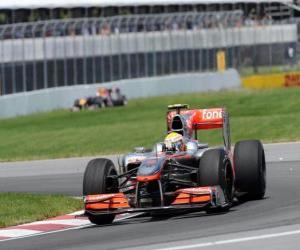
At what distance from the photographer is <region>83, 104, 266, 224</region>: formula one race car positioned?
1416 centimetres

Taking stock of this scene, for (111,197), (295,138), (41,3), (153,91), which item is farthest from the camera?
(41,3)

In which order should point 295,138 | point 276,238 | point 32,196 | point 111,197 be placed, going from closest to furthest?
1. point 276,238
2. point 111,197
3. point 32,196
4. point 295,138

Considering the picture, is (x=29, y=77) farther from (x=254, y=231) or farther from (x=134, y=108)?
(x=254, y=231)

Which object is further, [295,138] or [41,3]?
[41,3]

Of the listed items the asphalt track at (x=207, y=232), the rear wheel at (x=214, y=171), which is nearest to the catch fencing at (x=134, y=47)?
the asphalt track at (x=207, y=232)

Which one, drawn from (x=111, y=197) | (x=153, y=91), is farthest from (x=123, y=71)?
(x=111, y=197)

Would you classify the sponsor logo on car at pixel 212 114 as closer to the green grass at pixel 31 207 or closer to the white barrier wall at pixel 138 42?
the green grass at pixel 31 207

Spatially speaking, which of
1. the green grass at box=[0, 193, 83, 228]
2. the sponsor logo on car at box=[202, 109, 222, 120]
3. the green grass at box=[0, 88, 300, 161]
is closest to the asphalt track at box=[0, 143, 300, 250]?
the sponsor logo on car at box=[202, 109, 222, 120]

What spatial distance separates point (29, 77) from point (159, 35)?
1247cm

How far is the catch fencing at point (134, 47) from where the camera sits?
4697 centimetres

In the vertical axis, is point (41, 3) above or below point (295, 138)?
above

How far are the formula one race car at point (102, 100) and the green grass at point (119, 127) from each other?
0.94 metres

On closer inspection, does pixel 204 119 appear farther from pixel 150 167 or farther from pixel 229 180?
pixel 150 167

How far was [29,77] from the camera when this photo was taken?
46938mm
